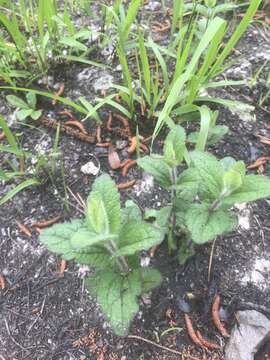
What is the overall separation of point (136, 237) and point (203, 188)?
25 cm

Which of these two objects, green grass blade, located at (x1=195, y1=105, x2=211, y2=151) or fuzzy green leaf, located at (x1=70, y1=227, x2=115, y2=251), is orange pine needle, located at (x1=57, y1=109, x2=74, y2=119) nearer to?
green grass blade, located at (x1=195, y1=105, x2=211, y2=151)

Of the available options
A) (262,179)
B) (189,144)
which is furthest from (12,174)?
(262,179)

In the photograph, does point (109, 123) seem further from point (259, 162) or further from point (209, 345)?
point (209, 345)

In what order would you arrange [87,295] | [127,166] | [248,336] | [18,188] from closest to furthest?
[248,336]
[87,295]
[18,188]
[127,166]

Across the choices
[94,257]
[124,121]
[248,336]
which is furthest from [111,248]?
[124,121]

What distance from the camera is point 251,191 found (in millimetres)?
1009

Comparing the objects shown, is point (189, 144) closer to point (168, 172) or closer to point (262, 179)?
point (168, 172)

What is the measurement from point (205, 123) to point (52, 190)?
66cm

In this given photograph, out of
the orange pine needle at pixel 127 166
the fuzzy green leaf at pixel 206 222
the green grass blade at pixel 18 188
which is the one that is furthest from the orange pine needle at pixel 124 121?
the fuzzy green leaf at pixel 206 222

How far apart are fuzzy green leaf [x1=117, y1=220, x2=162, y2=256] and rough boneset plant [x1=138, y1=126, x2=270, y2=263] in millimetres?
115

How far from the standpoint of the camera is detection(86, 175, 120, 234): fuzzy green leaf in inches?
35.4

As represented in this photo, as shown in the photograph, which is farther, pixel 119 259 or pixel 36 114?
pixel 36 114

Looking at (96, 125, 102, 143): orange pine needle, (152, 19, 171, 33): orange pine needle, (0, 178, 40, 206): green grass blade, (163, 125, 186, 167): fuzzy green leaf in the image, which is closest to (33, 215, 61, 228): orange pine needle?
(0, 178, 40, 206): green grass blade

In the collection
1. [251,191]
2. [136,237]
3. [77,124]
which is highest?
[251,191]
